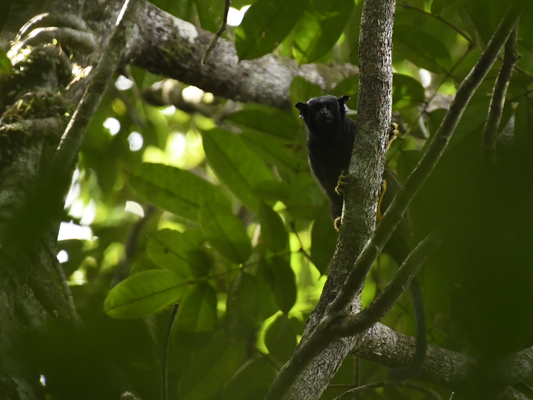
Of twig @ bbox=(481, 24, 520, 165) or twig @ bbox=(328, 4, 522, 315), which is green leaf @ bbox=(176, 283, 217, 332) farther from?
twig @ bbox=(481, 24, 520, 165)

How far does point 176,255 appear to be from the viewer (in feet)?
8.86

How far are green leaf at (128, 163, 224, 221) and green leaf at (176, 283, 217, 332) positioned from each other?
489 millimetres

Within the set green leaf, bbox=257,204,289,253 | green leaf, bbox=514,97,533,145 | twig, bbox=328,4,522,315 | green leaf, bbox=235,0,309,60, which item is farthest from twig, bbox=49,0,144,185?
green leaf, bbox=514,97,533,145

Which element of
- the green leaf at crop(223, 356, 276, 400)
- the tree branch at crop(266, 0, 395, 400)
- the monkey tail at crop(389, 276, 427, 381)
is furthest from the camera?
the green leaf at crop(223, 356, 276, 400)

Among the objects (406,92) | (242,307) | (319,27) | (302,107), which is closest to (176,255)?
(242,307)

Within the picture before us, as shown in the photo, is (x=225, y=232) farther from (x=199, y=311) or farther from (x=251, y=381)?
(x=251, y=381)

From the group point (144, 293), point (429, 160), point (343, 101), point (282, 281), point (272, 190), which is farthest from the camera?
point (343, 101)

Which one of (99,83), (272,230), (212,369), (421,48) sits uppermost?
(421,48)

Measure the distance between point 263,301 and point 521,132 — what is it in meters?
1.55

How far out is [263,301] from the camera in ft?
9.38

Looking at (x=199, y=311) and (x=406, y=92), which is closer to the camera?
(x=199, y=311)

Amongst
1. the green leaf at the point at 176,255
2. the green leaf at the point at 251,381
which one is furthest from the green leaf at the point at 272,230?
the green leaf at the point at 251,381

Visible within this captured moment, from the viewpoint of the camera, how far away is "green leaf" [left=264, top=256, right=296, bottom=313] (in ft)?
8.73

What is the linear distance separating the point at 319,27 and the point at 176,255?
1.47 m
